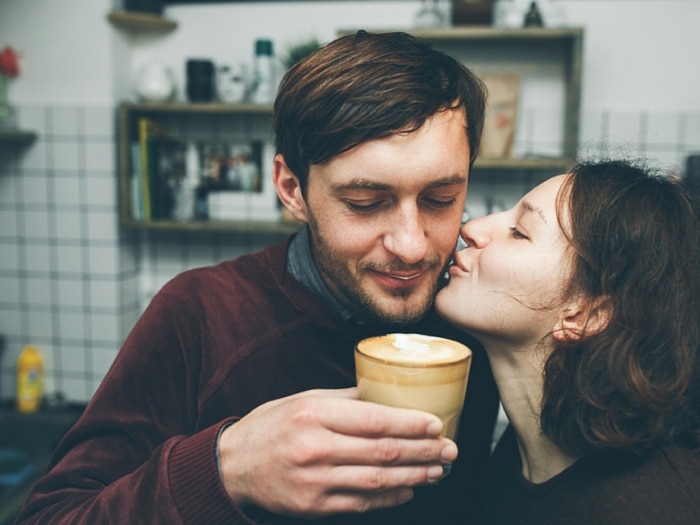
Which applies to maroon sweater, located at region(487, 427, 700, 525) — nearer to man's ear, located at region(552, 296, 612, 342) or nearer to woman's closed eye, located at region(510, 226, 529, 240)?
man's ear, located at region(552, 296, 612, 342)

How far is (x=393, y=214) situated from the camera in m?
1.07

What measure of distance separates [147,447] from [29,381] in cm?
215

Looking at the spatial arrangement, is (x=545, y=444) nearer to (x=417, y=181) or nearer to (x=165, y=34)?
(x=417, y=181)

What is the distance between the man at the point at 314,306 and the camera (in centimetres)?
99

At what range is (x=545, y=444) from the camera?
103cm

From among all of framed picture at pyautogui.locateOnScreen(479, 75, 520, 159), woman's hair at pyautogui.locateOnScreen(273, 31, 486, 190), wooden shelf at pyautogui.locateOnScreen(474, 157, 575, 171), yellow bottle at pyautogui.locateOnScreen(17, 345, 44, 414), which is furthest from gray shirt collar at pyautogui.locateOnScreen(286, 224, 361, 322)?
yellow bottle at pyautogui.locateOnScreen(17, 345, 44, 414)

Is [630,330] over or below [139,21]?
below

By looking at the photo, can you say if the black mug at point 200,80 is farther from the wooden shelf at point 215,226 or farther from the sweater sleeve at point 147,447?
the sweater sleeve at point 147,447

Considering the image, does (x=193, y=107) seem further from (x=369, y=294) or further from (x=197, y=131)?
(x=369, y=294)

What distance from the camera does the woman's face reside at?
1011 millimetres

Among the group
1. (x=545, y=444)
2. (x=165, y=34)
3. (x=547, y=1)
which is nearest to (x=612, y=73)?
(x=547, y=1)

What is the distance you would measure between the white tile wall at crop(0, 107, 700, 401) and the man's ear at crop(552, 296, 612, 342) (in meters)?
1.93

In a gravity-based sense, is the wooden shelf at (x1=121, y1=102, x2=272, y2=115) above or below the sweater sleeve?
above

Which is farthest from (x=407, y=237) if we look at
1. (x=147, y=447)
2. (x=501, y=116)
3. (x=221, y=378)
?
(x=501, y=116)
